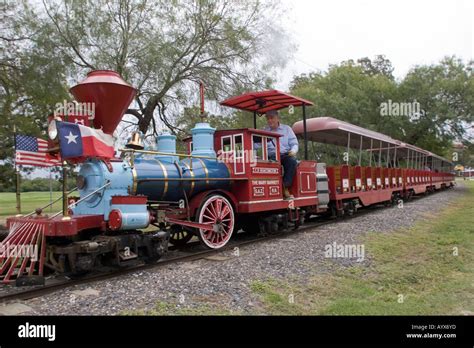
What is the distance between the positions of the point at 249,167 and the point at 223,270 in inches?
113

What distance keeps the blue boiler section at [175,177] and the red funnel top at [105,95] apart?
926 mm

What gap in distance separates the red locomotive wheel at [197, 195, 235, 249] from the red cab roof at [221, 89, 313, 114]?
283 centimetres

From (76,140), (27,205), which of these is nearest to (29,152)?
(76,140)

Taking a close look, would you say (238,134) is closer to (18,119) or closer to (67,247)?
(67,247)

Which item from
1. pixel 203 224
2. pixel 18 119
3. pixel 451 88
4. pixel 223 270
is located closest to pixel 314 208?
pixel 203 224

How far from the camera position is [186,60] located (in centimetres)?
1652

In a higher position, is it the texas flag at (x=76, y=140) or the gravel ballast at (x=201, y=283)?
the texas flag at (x=76, y=140)

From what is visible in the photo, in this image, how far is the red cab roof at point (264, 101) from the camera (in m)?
9.79

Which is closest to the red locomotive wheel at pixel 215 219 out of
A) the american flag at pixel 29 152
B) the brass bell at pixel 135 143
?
the brass bell at pixel 135 143

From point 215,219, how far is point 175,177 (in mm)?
1219

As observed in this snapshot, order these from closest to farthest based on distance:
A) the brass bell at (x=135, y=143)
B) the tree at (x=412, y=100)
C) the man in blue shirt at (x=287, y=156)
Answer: the brass bell at (x=135, y=143)
the man in blue shirt at (x=287, y=156)
the tree at (x=412, y=100)

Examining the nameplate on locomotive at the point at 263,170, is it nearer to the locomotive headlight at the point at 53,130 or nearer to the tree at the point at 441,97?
the locomotive headlight at the point at 53,130

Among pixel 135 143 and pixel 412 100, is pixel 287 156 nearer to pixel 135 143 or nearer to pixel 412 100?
pixel 135 143

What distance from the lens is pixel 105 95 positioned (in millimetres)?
5961
